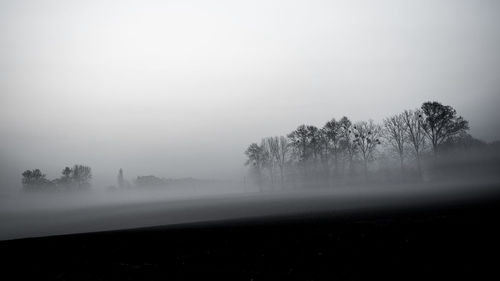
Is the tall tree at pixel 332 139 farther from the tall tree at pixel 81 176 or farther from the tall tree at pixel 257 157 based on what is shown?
the tall tree at pixel 81 176

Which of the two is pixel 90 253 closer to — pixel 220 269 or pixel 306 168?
pixel 220 269

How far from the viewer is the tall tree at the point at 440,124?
67.8 meters

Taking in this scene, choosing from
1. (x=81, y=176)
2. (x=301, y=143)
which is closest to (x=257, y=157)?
(x=301, y=143)

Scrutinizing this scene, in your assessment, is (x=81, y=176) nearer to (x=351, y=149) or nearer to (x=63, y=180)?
(x=63, y=180)

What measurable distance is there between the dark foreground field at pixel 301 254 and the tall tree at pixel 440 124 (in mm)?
59229

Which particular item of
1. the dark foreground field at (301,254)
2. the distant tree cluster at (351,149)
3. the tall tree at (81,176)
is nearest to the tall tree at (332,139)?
the distant tree cluster at (351,149)

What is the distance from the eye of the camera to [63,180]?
405 feet

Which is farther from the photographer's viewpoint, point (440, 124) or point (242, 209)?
point (440, 124)

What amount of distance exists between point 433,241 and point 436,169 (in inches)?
2542

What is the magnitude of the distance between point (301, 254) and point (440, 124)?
237ft

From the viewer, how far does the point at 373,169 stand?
91000 mm

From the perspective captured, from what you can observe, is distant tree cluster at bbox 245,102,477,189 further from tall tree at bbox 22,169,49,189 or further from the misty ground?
tall tree at bbox 22,169,49,189

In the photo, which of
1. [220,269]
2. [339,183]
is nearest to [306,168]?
[339,183]

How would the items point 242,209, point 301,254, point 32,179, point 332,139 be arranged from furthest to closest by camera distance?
point 32,179
point 332,139
point 242,209
point 301,254
